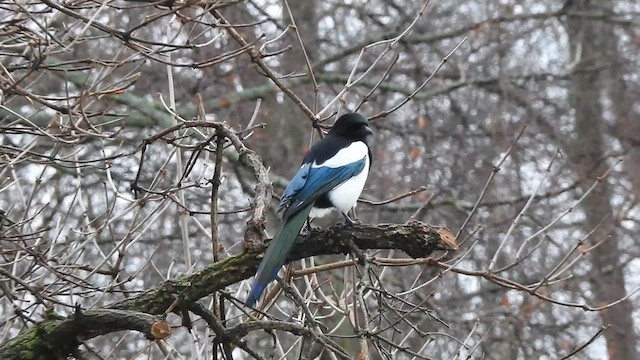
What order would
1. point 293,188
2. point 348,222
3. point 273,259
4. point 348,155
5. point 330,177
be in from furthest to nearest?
point 348,155
point 330,177
point 293,188
point 348,222
point 273,259

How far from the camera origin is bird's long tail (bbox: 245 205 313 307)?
3.10m

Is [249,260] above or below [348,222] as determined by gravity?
below

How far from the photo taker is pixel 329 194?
4.27 m

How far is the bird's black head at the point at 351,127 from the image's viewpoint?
15.6ft

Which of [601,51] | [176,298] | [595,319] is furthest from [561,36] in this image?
[176,298]

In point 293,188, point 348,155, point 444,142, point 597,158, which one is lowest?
point 293,188

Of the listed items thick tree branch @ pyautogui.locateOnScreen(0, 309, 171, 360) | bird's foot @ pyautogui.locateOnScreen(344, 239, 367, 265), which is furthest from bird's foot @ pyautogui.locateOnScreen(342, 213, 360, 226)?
thick tree branch @ pyautogui.locateOnScreen(0, 309, 171, 360)

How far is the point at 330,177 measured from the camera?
13.9 feet

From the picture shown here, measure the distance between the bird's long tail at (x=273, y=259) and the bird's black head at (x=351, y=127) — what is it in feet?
4.29

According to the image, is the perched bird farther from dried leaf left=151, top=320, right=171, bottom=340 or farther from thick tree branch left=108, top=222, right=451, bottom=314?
dried leaf left=151, top=320, right=171, bottom=340

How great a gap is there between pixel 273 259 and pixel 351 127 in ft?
5.52

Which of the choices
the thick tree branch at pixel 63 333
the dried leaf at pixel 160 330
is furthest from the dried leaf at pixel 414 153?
the dried leaf at pixel 160 330

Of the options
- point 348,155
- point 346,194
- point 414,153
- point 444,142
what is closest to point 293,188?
point 346,194

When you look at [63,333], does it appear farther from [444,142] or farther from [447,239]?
[444,142]
